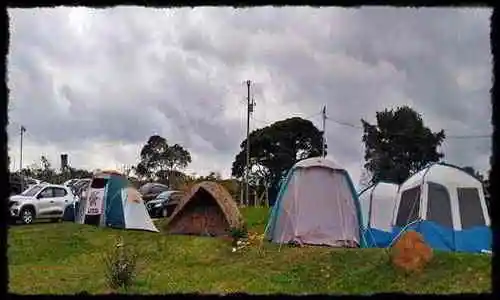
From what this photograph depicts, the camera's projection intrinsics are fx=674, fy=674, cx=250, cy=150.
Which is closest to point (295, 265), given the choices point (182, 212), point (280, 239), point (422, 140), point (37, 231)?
point (280, 239)

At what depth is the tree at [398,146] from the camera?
6782 mm

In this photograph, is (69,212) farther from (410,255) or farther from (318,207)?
(410,255)

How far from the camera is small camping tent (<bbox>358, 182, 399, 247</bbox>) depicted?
12852 millimetres

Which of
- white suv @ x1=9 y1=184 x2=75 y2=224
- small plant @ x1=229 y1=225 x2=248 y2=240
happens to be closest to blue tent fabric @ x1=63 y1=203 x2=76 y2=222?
white suv @ x1=9 y1=184 x2=75 y2=224

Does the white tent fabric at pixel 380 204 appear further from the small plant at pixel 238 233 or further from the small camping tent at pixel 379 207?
the small plant at pixel 238 233

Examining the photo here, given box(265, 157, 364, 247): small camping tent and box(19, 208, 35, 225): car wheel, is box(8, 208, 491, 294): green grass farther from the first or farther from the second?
box(19, 208, 35, 225): car wheel

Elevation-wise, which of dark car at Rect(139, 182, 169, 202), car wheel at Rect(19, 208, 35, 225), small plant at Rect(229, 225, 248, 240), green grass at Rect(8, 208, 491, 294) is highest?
dark car at Rect(139, 182, 169, 202)

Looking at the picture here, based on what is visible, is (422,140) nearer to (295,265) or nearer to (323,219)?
(295,265)

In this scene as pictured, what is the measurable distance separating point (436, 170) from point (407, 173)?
911 mm

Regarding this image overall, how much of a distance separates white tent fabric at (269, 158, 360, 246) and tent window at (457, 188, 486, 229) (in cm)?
195

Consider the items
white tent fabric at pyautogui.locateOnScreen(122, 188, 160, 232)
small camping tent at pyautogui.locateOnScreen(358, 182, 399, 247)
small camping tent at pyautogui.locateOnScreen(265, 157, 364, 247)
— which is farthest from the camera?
white tent fabric at pyautogui.locateOnScreen(122, 188, 160, 232)

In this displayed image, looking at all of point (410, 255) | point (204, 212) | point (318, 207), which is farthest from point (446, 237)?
point (204, 212)

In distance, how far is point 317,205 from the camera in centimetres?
1141
